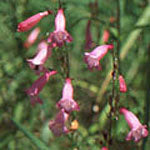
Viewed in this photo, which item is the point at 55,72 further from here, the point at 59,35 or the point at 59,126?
the point at 59,126

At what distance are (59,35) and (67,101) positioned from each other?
46cm

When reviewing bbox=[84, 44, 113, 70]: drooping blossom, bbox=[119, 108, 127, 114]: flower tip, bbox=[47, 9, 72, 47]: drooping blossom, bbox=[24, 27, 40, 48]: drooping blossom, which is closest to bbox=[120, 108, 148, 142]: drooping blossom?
bbox=[119, 108, 127, 114]: flower tip

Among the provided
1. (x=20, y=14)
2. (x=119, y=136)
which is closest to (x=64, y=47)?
(x=119, y=136)

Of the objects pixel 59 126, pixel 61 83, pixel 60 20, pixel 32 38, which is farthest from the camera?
pixel 32 38

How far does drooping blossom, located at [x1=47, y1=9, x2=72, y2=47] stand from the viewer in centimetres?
217

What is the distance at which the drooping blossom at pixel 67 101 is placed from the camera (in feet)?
7.14

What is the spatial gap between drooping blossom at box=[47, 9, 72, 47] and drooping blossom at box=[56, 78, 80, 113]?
28 centimetres

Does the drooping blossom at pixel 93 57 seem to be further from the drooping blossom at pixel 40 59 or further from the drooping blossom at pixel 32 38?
the drooping blossom at pixel 32 38

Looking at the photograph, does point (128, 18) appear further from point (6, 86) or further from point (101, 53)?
point (101, 53)

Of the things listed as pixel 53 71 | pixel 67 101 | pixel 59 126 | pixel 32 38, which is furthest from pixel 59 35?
pixel 32 38

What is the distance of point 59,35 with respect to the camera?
7.19ft

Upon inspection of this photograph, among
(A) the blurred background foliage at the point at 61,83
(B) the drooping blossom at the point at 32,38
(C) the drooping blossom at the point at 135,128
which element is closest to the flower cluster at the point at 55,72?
(C) the drooping blossom at the point at 135,128

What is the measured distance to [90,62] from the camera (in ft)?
7.63

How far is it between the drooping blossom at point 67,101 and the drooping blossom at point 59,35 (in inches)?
11.0
